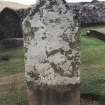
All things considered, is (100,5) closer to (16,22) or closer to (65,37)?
(16,22)

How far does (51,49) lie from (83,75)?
345 cm

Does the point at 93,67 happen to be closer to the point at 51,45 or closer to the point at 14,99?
the point at 14,99

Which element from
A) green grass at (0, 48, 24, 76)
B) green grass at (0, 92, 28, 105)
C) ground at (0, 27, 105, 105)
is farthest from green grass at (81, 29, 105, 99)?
green grass at (0, 48, 24, 76)

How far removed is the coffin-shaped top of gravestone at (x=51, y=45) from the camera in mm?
7887

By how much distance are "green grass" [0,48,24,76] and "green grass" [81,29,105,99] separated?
202 centimetres

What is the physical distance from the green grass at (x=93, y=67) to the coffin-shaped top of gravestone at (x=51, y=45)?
1470 mm

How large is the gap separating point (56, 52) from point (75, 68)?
18.9 inches

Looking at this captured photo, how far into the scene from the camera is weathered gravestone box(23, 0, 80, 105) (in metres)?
7.89

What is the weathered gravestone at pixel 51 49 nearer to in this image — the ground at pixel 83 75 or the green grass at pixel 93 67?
the ground at pixel 83 75

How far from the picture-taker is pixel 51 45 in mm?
7926

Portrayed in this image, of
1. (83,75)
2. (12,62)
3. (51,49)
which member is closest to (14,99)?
(51,49)

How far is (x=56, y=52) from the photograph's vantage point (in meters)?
7.94

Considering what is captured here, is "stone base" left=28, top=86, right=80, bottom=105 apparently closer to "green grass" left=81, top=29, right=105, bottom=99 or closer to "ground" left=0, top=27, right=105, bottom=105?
"ground" left=0, top=27, right=105, bottom=105

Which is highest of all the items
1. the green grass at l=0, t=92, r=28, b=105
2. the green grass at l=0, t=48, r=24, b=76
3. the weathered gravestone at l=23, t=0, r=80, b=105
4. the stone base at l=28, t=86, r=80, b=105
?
the weathered gravestone at l=23, t=0, r=80, b=105
